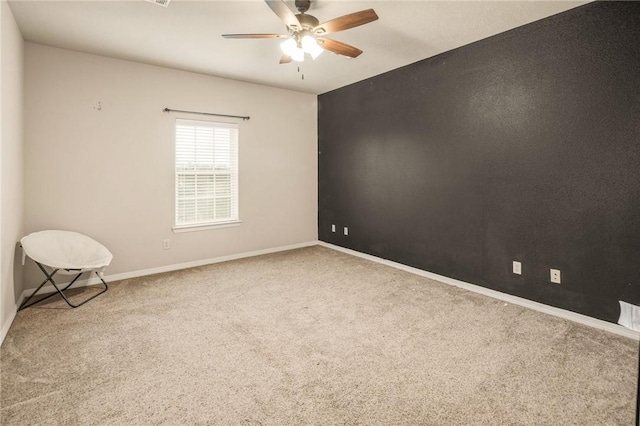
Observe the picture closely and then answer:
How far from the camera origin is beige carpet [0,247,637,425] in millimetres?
1712

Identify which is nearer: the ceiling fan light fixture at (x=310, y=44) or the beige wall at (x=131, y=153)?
the ceiling fan light fixture at (x=310, y=44)

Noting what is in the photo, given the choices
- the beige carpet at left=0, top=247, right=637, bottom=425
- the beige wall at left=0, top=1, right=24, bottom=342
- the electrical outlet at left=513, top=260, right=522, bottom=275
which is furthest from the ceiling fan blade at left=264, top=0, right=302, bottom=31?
the electrical outlet at left=513, top=260, right=522, bottom=275

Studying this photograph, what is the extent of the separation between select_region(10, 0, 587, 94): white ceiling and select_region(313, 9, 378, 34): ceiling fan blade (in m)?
0.32

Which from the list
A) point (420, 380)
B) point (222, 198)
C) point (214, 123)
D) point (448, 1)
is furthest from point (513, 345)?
point (214, 123)

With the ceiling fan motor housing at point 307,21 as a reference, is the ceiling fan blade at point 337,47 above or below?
below

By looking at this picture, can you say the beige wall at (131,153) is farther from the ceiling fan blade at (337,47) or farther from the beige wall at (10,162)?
the ceiling fan blade at (337,47)

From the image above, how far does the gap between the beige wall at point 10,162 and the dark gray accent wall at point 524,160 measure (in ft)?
12.4

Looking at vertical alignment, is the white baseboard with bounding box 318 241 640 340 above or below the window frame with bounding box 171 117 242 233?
below

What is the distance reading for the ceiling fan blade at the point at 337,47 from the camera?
2620mm

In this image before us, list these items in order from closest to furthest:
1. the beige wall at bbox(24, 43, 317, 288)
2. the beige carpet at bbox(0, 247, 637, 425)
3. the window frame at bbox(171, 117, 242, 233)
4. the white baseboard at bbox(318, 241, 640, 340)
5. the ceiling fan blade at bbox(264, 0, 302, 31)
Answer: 1. the beige carpet at bbox(0, 247, 637, 425)
2. the ceiling fan blade at bbox(264, 0, 302, 31)
3. the white baseboard at bbox(318, 241, 640, 340)
4. the beige wall at bbox(24, 43, 317, 288)
5. the window frame at bbox(171, 117, 242, 233)

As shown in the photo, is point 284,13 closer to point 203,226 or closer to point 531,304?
point 203,226

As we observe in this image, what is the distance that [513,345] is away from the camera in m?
2.37

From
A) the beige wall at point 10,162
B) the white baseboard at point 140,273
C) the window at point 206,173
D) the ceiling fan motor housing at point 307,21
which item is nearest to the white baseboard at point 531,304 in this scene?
the white baseboard at point 140,273

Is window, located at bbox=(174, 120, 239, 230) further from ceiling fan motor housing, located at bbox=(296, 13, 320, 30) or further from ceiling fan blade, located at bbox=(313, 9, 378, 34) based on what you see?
ceiling fan blade, located at bbox=(313, 9, 378, 34)
